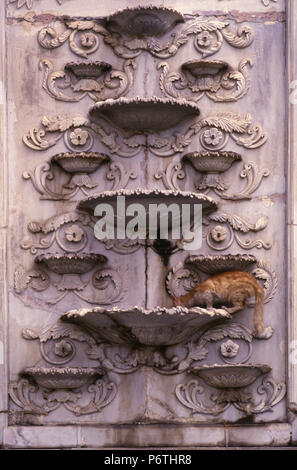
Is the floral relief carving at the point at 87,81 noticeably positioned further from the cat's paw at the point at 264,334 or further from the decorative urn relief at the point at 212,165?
the cat's paw at the point at 264,334

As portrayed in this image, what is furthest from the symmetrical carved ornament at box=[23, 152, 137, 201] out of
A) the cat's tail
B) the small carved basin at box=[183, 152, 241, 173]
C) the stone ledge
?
the stone ledge

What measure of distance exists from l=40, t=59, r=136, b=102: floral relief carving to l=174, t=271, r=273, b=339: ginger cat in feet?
3.08

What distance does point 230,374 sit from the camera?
7465 mm

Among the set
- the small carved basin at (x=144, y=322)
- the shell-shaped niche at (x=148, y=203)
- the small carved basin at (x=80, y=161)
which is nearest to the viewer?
the small carved basin at (x=144, y=322)

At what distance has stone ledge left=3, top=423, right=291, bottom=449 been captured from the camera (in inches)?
296

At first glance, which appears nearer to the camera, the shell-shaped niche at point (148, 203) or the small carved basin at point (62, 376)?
the shell-shaped niche at point (148, 203)

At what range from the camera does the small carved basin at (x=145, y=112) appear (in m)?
7.48

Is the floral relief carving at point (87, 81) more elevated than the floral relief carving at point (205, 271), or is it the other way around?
the floral relief carving at point (87, 81)

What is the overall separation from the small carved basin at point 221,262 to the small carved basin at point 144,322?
0.23 meters

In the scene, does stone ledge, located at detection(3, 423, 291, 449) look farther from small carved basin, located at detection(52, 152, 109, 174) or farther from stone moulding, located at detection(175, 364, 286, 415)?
small carved basin, located at detection(52, 152, 109, 174)

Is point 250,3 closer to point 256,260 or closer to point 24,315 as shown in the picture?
point 256,260


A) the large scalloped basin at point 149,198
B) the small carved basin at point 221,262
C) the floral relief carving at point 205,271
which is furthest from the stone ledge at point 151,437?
the large scalloped basin at point 149,198

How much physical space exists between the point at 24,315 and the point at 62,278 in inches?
9.1

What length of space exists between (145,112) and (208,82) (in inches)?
13.9
